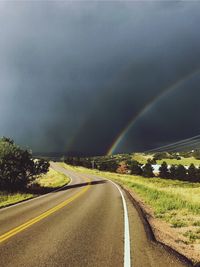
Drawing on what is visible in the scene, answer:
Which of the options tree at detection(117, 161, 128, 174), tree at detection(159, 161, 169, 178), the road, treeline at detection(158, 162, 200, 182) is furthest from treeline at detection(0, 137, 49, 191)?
tree at detection(117, 161, 128, 174)

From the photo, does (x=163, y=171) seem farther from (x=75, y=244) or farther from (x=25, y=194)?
(x=75, y=244)

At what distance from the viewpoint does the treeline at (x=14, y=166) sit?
3412 cm

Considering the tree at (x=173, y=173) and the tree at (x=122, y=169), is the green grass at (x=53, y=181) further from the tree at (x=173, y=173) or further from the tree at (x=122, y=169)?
the tree at (x=122, y=169)

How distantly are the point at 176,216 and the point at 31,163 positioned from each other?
25.6m

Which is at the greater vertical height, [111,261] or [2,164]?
[2,164]

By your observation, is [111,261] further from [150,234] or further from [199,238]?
[199,238]

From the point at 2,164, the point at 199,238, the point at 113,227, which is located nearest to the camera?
the point at 199,238

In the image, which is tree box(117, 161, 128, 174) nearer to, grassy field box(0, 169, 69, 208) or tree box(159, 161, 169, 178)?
tree box(159, 161, 169, 178)

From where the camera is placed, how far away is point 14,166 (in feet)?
114

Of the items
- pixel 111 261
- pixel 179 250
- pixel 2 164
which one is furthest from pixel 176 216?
pixel 2 164

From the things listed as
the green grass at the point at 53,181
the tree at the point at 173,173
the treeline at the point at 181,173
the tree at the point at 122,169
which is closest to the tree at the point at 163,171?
the treeline at the point at 181,173

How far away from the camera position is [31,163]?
120 feet

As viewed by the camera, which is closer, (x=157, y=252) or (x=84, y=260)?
(x=84, y=260)

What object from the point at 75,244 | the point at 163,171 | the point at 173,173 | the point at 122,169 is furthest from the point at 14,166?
the point at 122,169
